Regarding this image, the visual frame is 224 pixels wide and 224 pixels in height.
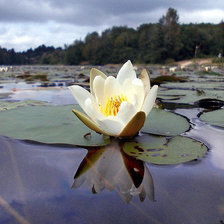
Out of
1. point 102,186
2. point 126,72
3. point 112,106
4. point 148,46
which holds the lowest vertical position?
point 102,186

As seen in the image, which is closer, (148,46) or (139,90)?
(139,90)

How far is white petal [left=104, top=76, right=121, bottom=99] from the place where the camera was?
892 millimetres

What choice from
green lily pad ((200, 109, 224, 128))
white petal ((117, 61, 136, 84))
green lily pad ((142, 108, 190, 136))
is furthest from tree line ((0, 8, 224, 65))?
white petal ((117, 61, 136, 84))

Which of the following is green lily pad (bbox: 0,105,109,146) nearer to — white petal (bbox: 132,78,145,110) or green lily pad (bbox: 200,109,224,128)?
white petal (bbox: 132,78,145,110)

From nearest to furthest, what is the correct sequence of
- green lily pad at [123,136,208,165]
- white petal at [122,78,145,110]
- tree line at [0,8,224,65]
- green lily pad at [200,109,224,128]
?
green lily pad at [123,136,208,165] < white petal at [122,78,145,110] < green lily pad at [200,109,224,128] < tree line at [0,8,224,65]

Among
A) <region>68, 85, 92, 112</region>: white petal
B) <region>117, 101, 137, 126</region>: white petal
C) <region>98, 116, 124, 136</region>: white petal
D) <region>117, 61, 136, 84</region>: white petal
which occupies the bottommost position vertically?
<region>98, 116, 124, 136</region>: white petal

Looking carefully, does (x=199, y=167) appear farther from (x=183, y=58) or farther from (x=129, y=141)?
(x=183, y=58)

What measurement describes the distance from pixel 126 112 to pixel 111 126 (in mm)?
73

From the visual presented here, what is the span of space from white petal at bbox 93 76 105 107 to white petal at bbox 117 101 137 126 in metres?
0.20

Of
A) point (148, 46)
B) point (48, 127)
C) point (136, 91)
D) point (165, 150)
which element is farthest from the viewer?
point (148, 46)

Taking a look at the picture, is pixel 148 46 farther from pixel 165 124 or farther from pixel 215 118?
pixel 165 124

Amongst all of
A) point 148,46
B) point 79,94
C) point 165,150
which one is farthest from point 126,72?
point 148,46

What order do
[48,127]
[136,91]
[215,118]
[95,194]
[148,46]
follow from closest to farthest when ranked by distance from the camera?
[95,194] < [136,91] < [48,127] < [215,118] < [148,46]

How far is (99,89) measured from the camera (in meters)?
0.91
